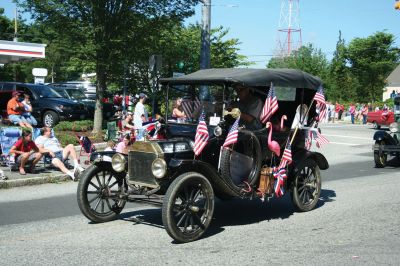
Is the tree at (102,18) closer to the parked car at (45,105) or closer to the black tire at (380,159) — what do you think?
the parked car at (45,105)

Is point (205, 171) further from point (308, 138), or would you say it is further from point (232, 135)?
point (308, 138)

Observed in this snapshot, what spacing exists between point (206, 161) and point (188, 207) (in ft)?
2.73

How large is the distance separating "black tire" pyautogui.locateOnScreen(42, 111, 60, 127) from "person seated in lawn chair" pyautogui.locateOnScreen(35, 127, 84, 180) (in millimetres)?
8383

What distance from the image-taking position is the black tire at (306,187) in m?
7.97

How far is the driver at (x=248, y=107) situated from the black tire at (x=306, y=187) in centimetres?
123

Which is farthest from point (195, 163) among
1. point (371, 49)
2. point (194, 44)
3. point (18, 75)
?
point (371, 49)

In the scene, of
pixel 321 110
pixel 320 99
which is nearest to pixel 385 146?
pixel 321 110

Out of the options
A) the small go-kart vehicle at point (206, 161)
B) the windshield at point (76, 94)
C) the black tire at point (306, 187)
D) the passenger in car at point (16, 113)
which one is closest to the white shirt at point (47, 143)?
the passenger in car at point (16, 113)

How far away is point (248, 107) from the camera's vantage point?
7.33 meters

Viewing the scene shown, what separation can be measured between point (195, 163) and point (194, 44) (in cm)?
2250

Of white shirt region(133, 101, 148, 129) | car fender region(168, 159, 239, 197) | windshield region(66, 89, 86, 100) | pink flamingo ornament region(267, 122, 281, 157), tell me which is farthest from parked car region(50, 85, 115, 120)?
car fender region(168, 159, 239, 197)

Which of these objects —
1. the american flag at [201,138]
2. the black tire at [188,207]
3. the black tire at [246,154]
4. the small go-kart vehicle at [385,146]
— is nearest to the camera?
the black tire at [188,207]

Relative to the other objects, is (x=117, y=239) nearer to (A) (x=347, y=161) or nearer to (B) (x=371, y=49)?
(A) (x=347, y=161)

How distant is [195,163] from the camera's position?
6352 mm
